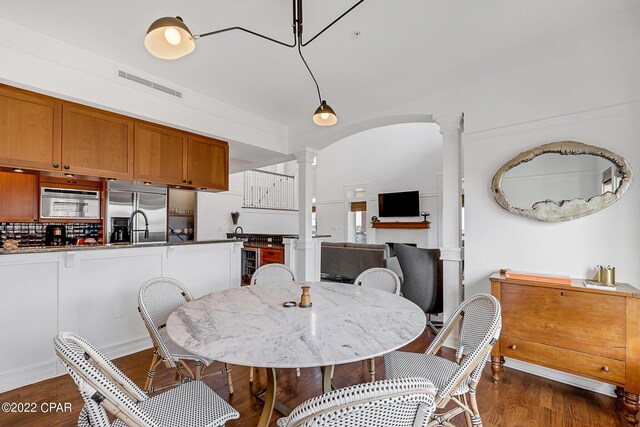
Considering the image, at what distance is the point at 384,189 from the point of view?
29.7ft

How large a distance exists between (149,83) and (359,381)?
3256 mm

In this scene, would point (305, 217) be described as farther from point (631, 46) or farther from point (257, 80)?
point (631, 46)

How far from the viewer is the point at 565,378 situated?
2369 millimetres

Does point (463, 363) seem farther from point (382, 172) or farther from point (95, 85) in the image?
point (382, 172)

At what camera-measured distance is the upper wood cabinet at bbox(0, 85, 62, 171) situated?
7.40 ft

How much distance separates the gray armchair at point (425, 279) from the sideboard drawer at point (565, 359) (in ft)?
4.14

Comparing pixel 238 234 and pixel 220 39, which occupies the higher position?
pixel 220 39

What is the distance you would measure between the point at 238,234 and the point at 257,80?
18.0ft

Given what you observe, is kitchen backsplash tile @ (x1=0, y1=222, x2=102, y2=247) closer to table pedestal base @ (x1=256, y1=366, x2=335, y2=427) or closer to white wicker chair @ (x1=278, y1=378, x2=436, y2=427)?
table pedestal base @ (x1=256, y1=366, x2=335, y2=427)

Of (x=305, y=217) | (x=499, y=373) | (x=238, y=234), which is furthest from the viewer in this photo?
(x=238, y=234)

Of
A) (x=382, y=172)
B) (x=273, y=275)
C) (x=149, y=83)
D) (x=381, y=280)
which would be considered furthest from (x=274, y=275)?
(x=382, y=172)

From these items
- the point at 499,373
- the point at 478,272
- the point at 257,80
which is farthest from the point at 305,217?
the point at 499,373

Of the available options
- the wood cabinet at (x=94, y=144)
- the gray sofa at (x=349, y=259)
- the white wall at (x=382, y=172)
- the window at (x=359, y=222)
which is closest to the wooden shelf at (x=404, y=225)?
the white wall at (x=382, y=172)

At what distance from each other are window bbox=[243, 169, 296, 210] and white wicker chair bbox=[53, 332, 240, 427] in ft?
25.2
